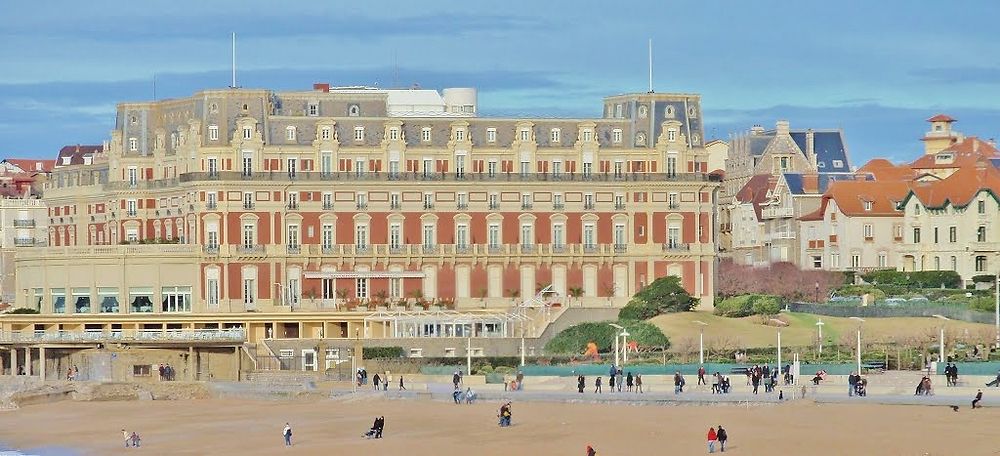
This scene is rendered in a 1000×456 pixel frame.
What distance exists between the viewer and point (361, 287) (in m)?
144

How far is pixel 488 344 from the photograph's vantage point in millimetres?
133000

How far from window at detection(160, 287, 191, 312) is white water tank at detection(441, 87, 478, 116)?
69.2 feet

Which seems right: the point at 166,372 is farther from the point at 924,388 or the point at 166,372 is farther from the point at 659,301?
the point at 924,388

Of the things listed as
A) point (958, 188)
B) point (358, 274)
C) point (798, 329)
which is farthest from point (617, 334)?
point (958, 188)

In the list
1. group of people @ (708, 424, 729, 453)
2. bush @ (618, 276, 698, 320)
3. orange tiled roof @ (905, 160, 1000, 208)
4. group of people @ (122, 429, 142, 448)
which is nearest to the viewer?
group of people @ (708, 424, 729, 453)

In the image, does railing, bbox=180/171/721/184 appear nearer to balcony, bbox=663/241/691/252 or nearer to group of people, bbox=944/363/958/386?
balcony, bbox=663/241/691/252

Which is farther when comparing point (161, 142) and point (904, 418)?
point (161, 142)

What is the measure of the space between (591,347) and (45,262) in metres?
33.0

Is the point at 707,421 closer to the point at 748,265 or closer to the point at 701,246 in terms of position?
the point at 701,246

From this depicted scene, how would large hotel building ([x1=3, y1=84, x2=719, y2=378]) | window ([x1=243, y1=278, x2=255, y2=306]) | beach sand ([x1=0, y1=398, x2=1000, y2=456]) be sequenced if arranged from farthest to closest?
large hotel building ([x1=3, y1=84, x2=719, y2=378]) < window ([x1=243, y1=278, x2=255, y2=306]) < beach sand ([x1=0, y1=398, x2=1000, y2=456])

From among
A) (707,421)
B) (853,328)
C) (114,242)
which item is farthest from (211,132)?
(707,421)

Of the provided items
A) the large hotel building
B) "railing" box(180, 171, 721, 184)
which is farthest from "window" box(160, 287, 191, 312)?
"railing" box(180, 171, 721, 184)

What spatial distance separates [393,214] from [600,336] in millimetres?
17125

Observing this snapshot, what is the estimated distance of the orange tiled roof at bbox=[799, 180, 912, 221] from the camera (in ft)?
531
